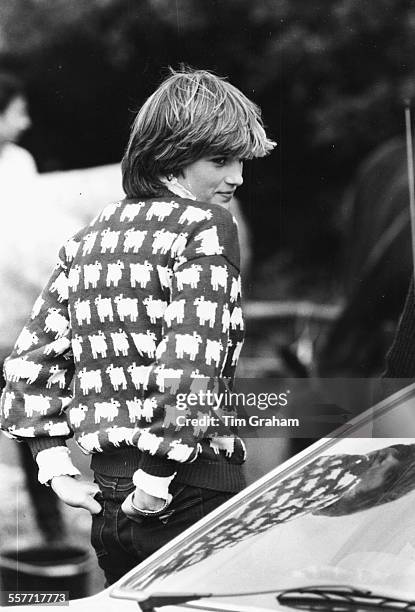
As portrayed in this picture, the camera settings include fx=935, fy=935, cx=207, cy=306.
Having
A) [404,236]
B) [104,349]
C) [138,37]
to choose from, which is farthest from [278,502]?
[138,37]

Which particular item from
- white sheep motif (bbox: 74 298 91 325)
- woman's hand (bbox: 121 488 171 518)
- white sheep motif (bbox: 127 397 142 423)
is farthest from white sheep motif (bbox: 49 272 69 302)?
woman's hand (bbox: 121 488 171 518)

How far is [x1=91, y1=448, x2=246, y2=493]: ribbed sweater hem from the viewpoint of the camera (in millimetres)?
2508

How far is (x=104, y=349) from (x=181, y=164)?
58cm

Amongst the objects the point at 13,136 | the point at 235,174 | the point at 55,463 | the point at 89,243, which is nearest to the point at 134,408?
the point at 55,463

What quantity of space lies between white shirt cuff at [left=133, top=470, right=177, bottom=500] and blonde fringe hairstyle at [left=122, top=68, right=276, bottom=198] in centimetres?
80

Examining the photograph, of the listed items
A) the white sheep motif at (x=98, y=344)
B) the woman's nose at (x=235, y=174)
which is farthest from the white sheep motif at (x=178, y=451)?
the woman's nose at (x=235, y=174)

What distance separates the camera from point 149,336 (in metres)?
2.54

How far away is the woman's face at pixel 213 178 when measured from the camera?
8.95 feet

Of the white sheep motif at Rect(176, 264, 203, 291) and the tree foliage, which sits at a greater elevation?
the tree foliage

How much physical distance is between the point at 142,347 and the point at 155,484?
1.22ft

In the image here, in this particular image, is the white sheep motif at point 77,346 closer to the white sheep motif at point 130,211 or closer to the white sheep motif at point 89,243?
the white sheep motif at point 89,243

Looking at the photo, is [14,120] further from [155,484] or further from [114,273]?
[155,484]

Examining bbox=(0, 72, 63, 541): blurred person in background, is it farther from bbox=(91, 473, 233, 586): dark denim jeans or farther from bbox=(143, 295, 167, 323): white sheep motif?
bbox=(143, 295, 167, 323): white sheep motif

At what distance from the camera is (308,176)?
284cm
